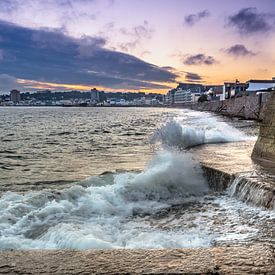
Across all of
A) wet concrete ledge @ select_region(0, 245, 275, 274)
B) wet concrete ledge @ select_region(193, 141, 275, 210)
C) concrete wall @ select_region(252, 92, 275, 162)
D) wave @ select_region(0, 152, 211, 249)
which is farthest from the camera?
concrete wall @ select_region(252, 92, 275, 162)

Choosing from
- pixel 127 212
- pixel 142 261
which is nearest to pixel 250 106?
pixel 127 212

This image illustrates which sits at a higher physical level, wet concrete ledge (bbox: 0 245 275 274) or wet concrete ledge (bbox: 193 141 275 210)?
wet concrete ledge (bbox: 0 245 275 274)

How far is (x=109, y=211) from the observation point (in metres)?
8.06

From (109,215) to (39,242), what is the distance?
2.11 m

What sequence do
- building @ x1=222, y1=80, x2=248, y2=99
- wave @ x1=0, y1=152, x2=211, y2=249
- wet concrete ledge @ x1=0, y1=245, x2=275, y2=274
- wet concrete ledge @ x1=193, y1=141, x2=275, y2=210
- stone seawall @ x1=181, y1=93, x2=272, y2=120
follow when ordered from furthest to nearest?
building @ x1=222, y1=80, x2=248, y2=99, stone seawall @ x1=181, y1=93, x2=272, y2=120, wet concrete ledge @ x1=193, y1=141, x2=275, y2=210, wave @ x1=0, y1=152, x2=211, y2=249, wet concrete ledge @ x1=0, y1=245, x2=275, y2=274

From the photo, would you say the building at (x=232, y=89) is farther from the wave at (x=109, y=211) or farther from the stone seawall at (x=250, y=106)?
the wave at (x=109, y=211)


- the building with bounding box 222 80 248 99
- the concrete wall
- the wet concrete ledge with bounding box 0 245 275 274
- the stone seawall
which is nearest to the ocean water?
the wet concrete ledge with bounding box 0 245 275 274

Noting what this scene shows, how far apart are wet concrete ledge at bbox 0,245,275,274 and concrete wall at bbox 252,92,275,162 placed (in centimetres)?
896

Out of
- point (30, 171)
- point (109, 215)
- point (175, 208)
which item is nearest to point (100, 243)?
point (109, 215)

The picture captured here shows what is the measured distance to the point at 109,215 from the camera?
7828mm

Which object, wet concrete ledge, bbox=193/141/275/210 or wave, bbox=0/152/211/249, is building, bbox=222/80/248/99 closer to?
wet concrete ledge, bbox=193/141/275/210

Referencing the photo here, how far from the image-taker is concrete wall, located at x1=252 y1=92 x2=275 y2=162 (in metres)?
11.6

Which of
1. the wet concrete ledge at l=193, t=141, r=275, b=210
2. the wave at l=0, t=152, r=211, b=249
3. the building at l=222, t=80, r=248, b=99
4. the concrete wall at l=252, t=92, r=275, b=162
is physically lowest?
the wave at l=0, t=152, r=211, b=249

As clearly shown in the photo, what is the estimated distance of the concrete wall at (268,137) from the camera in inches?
456
